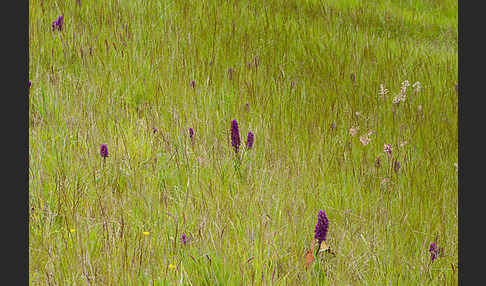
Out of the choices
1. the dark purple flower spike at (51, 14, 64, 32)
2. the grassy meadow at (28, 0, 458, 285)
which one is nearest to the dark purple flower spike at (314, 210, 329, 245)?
the grassy meadow at (28, 0, 458, 285)

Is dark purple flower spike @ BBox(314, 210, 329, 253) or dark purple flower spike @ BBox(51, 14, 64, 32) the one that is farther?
A: dark purple flower spike @ BBox(51, 14, 64, 32)

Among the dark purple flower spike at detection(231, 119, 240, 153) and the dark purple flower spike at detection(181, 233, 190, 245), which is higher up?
the dark purple flower spike at detection(231, 119, 240, 153)

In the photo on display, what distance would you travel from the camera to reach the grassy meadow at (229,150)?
5.81ft

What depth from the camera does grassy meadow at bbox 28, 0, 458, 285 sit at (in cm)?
177

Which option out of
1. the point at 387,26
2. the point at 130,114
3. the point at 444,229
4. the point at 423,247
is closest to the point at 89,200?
the point at 130,114

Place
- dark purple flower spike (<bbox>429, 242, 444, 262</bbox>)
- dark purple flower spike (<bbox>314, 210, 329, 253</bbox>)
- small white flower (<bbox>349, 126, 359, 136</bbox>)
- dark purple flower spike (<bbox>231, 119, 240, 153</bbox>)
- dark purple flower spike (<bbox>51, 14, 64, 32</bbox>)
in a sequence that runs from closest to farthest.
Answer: dark purple flower spike (<bbox>314, 210, 329, 253</bbox>) < dark purple flower spike (<bbox>429, 242, 444, 262</bbox>) < dark purple flower spike (<bbox>231, 119, 240, 153</bbox>) < small white flower (<bbox>349, 126, 359, 136</bbox>) < dark purple flower spike (<bbox>51, 14, 64, 32</bbox>)

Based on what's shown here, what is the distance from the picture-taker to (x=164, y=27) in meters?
3.95

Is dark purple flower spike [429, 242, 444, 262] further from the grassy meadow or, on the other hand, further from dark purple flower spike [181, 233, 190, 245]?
dark purple flower spike [181, 233, 190, 245]

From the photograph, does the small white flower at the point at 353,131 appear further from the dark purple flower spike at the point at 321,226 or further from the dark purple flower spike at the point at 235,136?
the dark purple flower spike at the point at 321,226

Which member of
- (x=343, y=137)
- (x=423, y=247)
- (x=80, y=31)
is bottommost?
(x=423, y=247)

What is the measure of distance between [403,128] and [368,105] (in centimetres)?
40

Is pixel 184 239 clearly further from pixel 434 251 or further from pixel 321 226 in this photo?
pixel 434 251

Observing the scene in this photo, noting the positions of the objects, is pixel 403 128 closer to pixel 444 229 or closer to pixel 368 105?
pixel 368 105

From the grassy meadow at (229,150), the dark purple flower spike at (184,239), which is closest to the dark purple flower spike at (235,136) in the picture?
the grassy meadow at (229,150)
